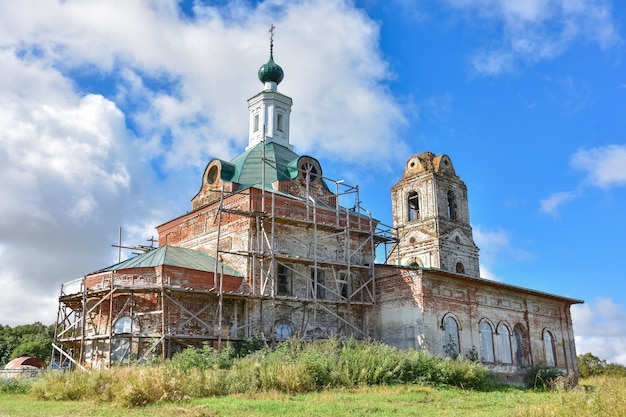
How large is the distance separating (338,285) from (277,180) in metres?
4.38

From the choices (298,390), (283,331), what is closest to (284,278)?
(283,331)

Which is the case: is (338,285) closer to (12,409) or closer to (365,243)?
(365,243)

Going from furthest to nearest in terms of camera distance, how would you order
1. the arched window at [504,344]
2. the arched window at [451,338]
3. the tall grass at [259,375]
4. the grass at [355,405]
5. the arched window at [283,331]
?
the arched window at [504,344]
the arched window at [451,338]
the arched window at [283,331]
the tall grass at [259,375]
the grass at [355,405]

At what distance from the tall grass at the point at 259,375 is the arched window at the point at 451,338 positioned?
281 centimetres

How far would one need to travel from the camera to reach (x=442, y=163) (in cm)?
3494

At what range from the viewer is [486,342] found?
2122 cm

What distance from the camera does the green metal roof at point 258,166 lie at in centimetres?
2175

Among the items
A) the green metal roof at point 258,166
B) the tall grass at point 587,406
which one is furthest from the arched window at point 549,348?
the tall grass at point 587,406

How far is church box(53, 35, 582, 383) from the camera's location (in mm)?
17281

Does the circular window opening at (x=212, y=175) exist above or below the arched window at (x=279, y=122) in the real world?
below

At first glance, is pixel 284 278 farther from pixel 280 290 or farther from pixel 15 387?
pixel 15 387

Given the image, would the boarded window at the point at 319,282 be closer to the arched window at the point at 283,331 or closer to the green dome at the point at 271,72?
the arched window at the point at 283,331

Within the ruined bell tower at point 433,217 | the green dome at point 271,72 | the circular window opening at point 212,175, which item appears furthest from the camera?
the ruined bell tower at point 433,217

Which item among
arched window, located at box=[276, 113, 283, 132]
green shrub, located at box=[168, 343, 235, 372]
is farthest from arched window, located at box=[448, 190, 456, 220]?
green shrub, located at box=[168, 343, 235, 372]
